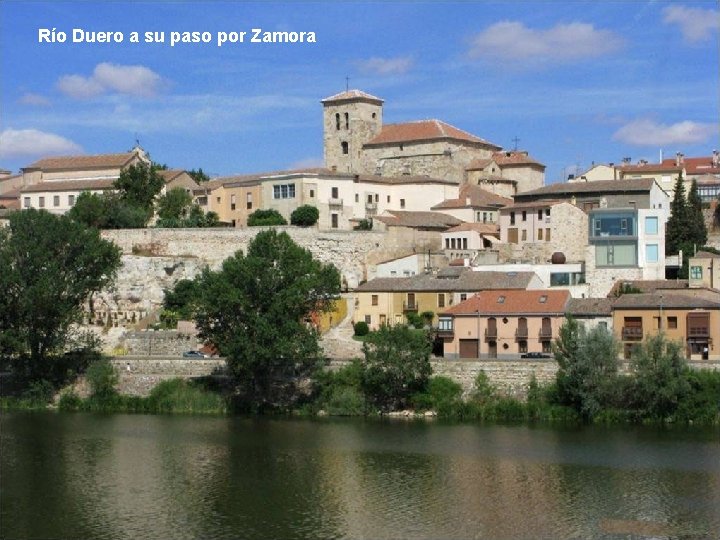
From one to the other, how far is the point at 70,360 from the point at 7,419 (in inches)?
181

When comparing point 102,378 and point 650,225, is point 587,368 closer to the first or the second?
point 650,225

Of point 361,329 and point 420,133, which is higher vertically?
point 420,133

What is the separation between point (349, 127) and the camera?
198 feet

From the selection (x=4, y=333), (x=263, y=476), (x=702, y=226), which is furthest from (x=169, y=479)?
(x=702, y=226)

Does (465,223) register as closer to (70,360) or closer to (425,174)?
(425,174)

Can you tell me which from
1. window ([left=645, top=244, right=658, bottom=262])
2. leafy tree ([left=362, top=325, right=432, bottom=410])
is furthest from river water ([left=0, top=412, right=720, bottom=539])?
window ([left=645, top=244, right=658, bottom=262])

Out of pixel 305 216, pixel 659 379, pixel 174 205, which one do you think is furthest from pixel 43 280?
pixel 659 379

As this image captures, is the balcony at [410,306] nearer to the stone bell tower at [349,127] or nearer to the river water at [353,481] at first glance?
the river water at [353,481]

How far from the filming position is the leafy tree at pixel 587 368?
34188 millimetres

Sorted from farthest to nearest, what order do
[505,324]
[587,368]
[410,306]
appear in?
[410,306] < [505,324] < [587,368]

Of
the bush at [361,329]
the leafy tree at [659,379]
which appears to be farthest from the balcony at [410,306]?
the leafy tree at [659,379]

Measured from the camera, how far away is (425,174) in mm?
57562

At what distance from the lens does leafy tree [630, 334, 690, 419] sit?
3347cm

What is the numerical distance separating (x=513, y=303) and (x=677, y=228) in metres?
11.6
